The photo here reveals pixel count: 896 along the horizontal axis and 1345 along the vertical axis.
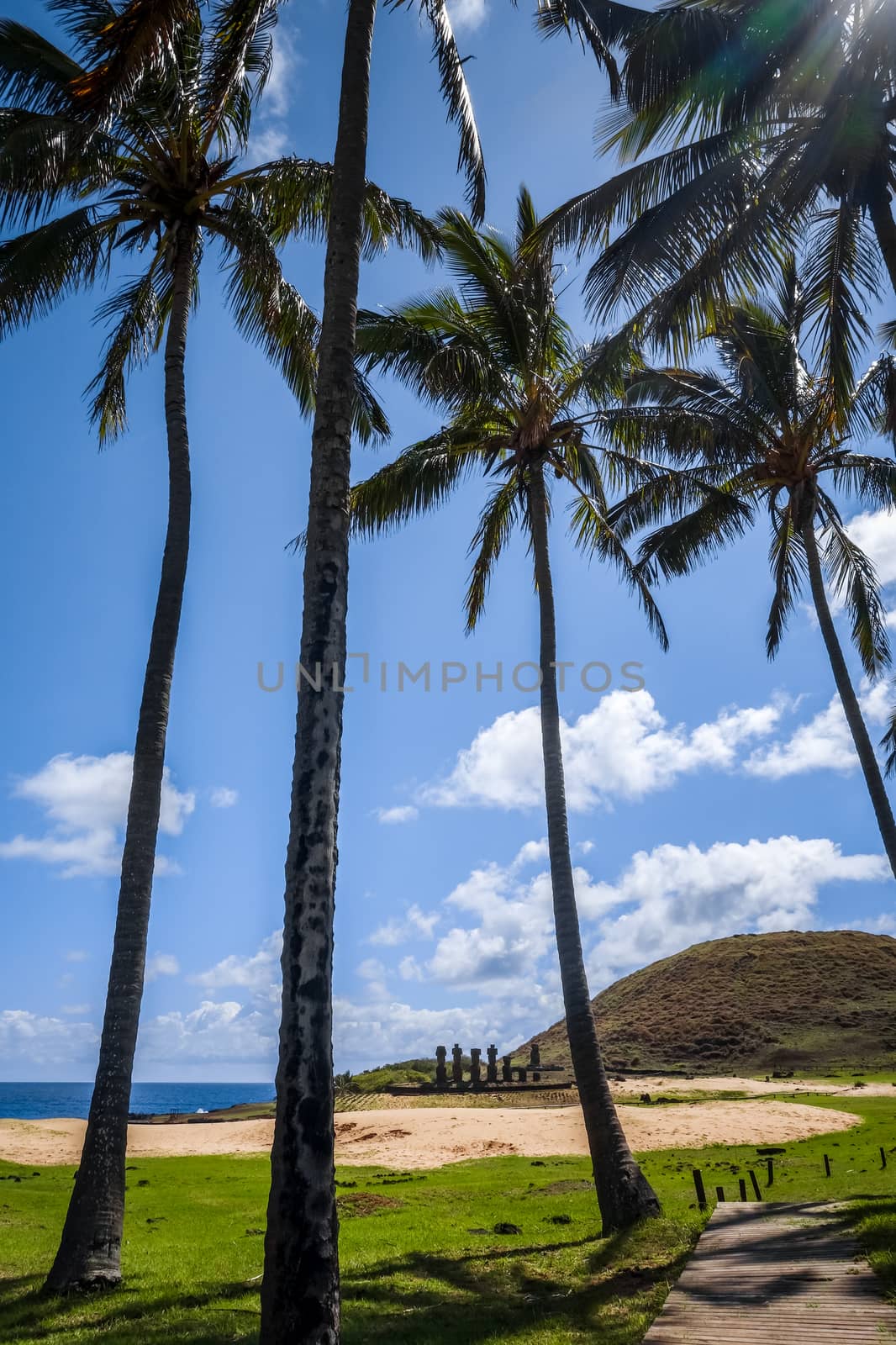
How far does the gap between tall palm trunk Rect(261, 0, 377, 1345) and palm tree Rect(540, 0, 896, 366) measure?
16.2 feet

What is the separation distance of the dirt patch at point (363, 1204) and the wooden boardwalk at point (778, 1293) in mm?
7048

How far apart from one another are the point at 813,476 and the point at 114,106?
13.5 meters

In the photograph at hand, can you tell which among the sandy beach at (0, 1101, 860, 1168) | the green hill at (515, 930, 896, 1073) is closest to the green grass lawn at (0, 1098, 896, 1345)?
the sandy beach at (0, 1101, 860, 1168)

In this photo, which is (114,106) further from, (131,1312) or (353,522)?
(131,1312)

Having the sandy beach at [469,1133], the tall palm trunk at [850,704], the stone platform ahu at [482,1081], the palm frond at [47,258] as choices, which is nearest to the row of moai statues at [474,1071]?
the stone platform ahu at [482,1081]

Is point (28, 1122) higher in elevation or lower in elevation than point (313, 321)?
lower

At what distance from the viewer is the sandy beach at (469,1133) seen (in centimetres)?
2550

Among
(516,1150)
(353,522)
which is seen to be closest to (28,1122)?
(516,1150)

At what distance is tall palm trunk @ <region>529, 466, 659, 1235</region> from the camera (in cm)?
1238

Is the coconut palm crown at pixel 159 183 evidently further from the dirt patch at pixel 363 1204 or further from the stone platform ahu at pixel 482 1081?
the stone platform ahu at pixel 482 1081

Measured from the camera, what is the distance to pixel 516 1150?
82.9ft

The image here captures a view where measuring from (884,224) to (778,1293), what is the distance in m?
12.2

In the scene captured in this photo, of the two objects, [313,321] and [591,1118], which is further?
[313,321]

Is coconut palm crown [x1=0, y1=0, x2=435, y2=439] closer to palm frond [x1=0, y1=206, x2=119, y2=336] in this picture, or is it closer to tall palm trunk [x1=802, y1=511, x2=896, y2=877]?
palm frond [x1=0, y1=206, x2=119, y2=336]
